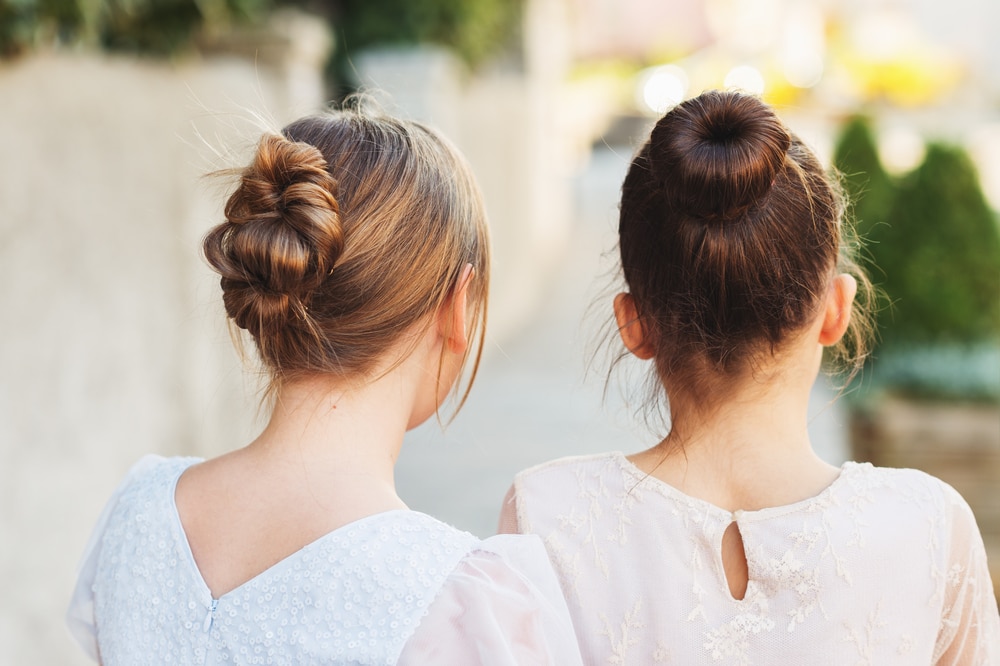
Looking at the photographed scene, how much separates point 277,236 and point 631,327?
0.53 metres

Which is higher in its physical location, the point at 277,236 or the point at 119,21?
the point at 119,21

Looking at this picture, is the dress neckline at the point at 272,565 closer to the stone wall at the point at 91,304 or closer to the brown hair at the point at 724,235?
the brown hair at the point at 724,235

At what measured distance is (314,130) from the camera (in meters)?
1.39

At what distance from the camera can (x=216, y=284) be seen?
3635 millimetres

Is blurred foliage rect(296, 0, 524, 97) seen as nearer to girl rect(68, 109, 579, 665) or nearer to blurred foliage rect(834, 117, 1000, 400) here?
blurred foliage rect(834, 117, 1000, 400)

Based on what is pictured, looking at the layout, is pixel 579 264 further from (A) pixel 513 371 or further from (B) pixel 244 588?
(B) pixel 244 588

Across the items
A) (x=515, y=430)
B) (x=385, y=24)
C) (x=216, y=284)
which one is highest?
(x=385, y=24)

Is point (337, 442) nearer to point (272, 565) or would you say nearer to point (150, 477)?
point (272, 565)

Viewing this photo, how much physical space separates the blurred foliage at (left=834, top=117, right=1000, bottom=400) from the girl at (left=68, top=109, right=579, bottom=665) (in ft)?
12.6

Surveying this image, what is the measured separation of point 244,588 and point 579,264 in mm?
10092

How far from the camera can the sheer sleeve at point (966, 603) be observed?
4.56 ft

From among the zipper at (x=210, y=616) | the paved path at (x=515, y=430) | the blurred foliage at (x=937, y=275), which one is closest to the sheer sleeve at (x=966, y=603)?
the zipper at (x=210, y=616)

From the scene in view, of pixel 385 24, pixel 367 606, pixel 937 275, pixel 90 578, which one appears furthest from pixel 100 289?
pixel 385 24

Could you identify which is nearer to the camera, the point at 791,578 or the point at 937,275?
the point at 791,578
